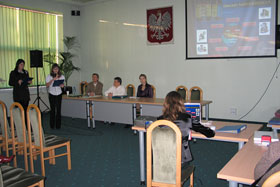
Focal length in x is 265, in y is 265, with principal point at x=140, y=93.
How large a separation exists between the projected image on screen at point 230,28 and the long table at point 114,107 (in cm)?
195

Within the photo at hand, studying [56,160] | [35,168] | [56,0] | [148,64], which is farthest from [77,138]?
[56,0]

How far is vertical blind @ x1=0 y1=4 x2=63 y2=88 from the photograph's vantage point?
7.23 metres

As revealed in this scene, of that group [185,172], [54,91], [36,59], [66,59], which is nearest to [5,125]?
[54,91]

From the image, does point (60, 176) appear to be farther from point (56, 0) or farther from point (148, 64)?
point (56, 0)

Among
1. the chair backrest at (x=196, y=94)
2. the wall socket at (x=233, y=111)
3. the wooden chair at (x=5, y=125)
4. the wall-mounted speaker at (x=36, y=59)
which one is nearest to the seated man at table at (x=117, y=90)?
the chair backrest at (x=196, y=94)

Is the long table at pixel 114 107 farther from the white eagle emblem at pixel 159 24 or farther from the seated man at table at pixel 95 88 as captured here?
the white eagle emblem at pixel 159 24

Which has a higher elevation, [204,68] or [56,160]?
[204,68]

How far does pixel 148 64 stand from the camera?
7875 mm

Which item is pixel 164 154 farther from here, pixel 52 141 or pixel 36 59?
pixel 36 59

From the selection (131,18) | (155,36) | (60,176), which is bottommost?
(60,176)

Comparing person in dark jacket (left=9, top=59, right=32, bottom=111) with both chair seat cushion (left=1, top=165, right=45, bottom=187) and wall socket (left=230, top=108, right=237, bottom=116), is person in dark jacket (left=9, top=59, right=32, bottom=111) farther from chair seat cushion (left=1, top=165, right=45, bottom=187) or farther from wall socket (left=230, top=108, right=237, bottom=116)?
wall socket (left=230, top=108, right=237, bottom=116)

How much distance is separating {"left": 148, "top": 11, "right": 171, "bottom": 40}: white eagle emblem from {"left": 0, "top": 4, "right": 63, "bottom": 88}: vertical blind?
10.4 feet

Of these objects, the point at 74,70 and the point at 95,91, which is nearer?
the point at 95,91

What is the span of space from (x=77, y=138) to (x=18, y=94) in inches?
73.6
